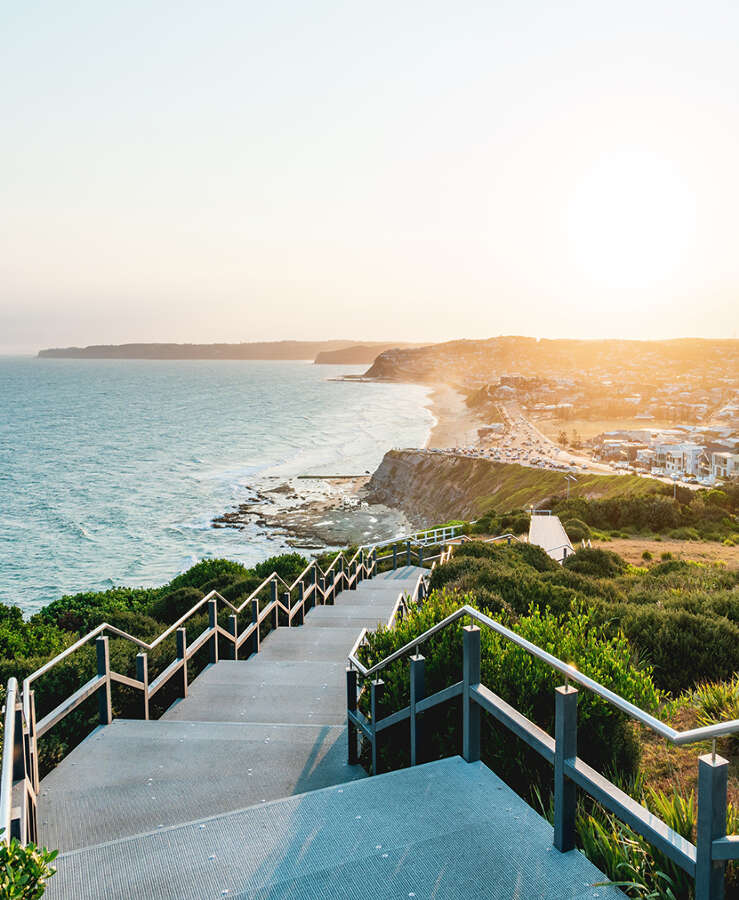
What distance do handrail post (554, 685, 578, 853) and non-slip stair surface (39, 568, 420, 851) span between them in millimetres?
2243

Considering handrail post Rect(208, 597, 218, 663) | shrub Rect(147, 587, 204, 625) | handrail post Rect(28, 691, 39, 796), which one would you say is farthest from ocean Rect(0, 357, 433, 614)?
handrail post Rect(28, 691, 39, 796)

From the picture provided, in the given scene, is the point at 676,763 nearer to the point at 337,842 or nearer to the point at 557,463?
the point at 337,842

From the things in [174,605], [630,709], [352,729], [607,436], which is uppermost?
[630,709]

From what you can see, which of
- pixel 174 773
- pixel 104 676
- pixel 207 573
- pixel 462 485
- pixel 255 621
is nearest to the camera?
pixel 174 773

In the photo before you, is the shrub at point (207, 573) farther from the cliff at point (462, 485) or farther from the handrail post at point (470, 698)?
the cliff at point (462, 485)

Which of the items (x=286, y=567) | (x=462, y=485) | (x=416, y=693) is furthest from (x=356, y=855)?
(x=462, y=485)

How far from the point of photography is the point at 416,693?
475 centimetres


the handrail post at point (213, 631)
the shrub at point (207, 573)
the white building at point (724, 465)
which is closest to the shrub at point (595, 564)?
the shrub at point (207, 573)

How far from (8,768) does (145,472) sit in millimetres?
77425

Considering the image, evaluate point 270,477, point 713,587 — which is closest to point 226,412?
point 270,477

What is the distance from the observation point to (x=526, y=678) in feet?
15.8

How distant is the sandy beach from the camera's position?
373ft

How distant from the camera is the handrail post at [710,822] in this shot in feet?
8.34

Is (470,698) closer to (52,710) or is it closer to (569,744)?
(569,744)
